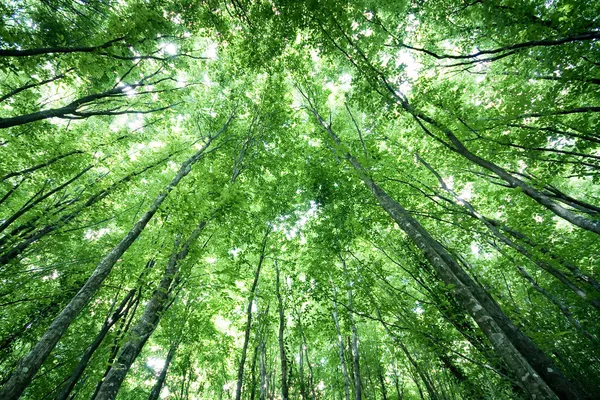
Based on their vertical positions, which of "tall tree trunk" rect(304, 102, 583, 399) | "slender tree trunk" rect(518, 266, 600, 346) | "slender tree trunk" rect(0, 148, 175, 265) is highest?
"slender tree trunk" rect(0, 148, 175, 265)

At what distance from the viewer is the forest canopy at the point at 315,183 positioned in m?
4.27

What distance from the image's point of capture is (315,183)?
35.0 feet

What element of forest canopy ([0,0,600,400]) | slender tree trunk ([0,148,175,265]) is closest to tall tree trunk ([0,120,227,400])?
forest canopy ([0,0,600,400])

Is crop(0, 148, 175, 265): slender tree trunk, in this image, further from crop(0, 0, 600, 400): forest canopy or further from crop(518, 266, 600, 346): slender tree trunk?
crop(518, 266, 600, 346): slender tree trunk

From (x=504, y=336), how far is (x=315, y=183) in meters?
8.44

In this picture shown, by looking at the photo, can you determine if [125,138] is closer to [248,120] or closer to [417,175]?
[248,120]

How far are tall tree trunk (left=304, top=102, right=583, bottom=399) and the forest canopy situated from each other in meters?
0.02

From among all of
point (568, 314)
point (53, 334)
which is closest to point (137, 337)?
point (53, 334)

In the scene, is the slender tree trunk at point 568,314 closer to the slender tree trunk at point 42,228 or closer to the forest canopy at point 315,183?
the forest canopy at point 315,183

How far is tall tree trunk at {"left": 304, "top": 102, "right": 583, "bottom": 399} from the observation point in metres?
2.50

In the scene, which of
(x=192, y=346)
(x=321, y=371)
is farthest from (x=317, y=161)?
(x=321, y=371)

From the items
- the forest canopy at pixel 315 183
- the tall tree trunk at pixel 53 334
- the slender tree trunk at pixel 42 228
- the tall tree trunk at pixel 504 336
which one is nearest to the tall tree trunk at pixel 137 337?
the forest canopy at pixel 315 183

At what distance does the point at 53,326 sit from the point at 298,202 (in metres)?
8.89

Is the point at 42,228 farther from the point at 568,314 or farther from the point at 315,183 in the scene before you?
the point at 568,314
